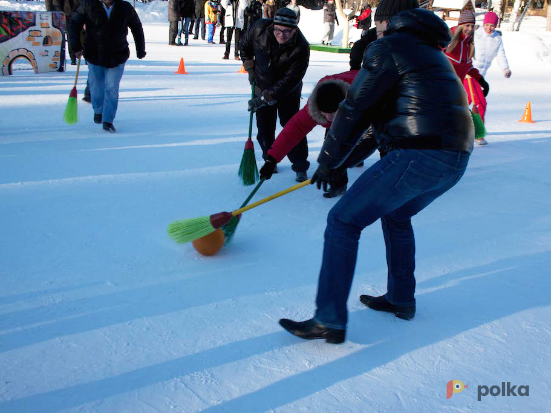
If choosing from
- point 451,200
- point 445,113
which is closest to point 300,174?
point 451,200

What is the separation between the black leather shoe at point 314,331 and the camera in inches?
99.7

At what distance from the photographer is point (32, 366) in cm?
231

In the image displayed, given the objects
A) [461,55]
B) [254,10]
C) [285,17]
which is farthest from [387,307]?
[254,10]

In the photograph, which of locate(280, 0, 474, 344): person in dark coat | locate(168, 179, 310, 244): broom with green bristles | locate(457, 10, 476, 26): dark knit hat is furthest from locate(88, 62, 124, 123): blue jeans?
locate(280, 0, 474, 344): person in dark coat

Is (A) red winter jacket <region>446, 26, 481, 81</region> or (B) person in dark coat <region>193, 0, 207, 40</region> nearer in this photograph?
(A) red winter jacket <region>446, 26, 481, 81</region>

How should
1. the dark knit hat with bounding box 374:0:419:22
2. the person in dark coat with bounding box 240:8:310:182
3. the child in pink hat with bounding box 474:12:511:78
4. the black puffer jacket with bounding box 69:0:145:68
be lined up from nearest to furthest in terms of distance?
the dark knit hat with bounding box 374:0:419:22 < the person in dark coat with bounding box 240:8:310:182 < the black puffer jacket with bounding box 69:0:145:68 < the child in pink hat with bounding box 474:12:511:78

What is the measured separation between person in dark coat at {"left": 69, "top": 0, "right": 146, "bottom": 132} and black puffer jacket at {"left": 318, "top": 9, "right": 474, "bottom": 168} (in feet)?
15.3

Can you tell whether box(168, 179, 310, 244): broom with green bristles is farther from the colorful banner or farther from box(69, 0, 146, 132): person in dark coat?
the colorful banner

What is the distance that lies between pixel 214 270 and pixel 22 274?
105cm

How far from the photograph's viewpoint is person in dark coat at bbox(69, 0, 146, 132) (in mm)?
6281

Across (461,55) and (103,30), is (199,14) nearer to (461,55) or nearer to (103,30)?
(103,30)

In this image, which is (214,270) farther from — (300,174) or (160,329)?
(300,174)

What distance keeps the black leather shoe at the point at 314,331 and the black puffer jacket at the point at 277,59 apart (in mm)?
2826

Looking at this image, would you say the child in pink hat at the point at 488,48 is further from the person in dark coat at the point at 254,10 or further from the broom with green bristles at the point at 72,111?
the person in dark coat at the point at 254,10
